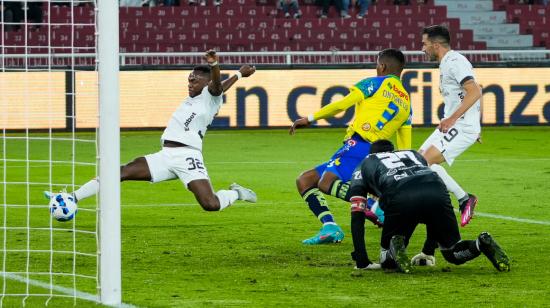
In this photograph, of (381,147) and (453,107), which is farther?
(453,107)

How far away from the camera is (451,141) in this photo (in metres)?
10.8

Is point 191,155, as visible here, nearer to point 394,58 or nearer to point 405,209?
point 394,58

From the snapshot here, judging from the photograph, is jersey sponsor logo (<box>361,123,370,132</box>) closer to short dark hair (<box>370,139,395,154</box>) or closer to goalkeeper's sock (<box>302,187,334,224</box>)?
goalkeeper's sock (<box>302,187,334,224</box>)

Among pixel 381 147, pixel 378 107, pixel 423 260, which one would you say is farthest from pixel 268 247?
pixel 381 147

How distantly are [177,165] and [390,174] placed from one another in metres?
2.77

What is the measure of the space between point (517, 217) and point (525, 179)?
3785mm

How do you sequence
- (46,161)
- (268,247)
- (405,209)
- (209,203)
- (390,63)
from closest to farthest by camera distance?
(46,161), (405,209), (268,247), (390,63), (209,203)

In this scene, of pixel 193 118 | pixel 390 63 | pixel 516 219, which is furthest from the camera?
pixel 516 219

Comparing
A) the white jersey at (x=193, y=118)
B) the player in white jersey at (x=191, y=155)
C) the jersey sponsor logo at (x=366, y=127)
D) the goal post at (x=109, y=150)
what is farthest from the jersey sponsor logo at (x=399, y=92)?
the goal post at (x=109, y=150)

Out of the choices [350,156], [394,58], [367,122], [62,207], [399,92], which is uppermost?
[394,58]

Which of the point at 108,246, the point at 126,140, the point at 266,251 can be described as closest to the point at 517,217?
the point at 266,251

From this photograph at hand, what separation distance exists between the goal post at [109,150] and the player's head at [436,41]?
4.33 meters

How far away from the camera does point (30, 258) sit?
29.6 ft

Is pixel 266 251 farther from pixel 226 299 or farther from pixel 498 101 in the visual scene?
pixel 498 101
